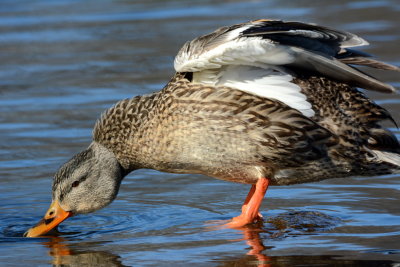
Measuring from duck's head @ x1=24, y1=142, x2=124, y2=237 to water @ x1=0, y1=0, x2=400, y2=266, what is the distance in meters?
0.13

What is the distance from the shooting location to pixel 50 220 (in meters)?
7.40

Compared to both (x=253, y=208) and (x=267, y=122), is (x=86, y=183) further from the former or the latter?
(x=267, y=122)

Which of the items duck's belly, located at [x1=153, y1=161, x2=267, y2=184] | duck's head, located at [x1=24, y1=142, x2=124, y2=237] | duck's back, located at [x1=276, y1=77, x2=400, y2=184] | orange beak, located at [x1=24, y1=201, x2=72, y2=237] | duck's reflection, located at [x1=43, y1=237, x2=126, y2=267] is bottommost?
orange beak, located at [x1=24, y1=201, x2=72, y2=237]

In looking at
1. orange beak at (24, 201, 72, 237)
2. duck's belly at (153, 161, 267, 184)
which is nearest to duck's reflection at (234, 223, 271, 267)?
duck's belly at (153, 161, 267, 184)

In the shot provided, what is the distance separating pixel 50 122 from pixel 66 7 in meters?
6.07

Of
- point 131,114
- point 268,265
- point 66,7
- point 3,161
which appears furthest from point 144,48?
point 268,265

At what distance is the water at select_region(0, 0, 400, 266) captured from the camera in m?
6.54

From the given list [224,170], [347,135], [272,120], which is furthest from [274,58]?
[224,170]

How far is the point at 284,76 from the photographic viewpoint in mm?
7215

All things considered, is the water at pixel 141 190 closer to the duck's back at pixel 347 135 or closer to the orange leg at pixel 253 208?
the orange leg at pixel 253 208

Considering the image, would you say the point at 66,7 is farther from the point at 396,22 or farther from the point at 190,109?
the point at 190,109

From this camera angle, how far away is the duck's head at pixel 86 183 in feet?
24.8

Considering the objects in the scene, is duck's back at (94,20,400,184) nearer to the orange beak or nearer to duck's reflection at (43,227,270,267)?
duck's reflection at (43,227,270,267)

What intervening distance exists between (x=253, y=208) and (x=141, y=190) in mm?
1225
